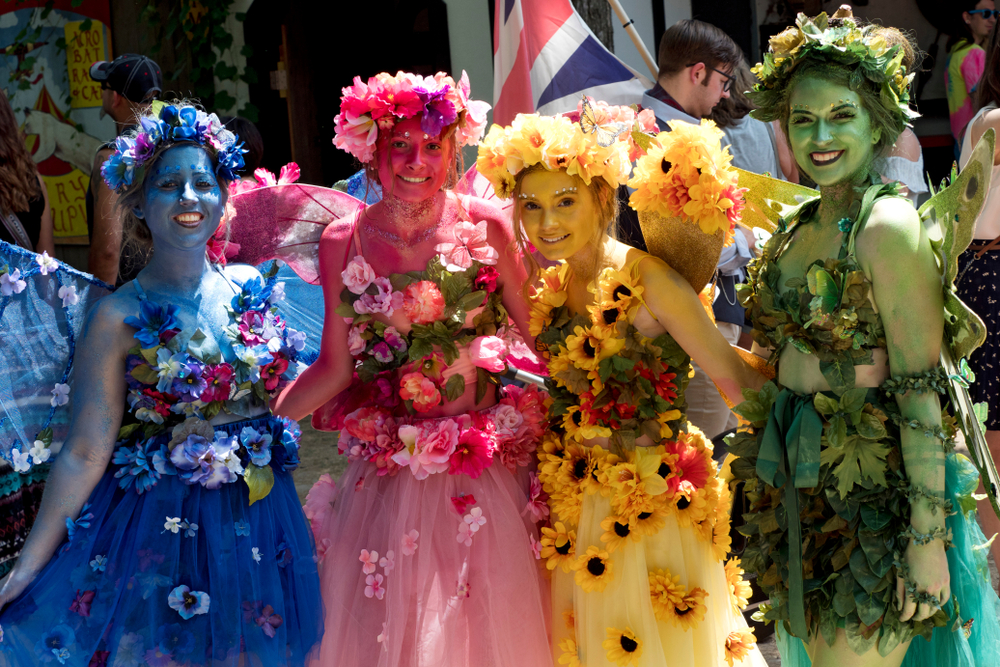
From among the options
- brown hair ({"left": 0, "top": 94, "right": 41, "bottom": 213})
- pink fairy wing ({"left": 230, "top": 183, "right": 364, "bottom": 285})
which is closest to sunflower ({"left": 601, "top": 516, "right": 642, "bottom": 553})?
pink fairy wing ({"left": 230, "top": 183, "right": 364, "bottom": 285})

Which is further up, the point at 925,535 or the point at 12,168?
the point at 12,168

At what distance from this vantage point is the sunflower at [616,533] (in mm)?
2393

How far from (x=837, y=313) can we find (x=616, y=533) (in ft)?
2.56

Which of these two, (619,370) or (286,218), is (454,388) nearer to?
(619,370)

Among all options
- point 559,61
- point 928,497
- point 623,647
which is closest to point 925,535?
point 928,497

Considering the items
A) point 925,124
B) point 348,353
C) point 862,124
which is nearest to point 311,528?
point 348,353

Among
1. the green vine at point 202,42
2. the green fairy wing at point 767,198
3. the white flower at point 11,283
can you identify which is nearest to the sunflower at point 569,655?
the green fairy wing at point 767,198

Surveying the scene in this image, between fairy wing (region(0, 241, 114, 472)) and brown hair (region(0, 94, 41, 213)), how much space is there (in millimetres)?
672

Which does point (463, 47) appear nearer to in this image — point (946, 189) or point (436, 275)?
point (436, 275)

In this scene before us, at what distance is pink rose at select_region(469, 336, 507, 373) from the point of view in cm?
259

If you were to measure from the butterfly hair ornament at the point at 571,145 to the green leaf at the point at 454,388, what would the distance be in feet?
1.72

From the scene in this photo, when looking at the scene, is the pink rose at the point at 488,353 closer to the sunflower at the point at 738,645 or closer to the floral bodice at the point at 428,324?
the floral bodice at the point at 428,324

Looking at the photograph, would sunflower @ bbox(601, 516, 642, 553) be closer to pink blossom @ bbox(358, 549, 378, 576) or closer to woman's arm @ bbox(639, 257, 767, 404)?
woman's arm @ bbox(639, 257, 767, 404)

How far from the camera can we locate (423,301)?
257 cm
